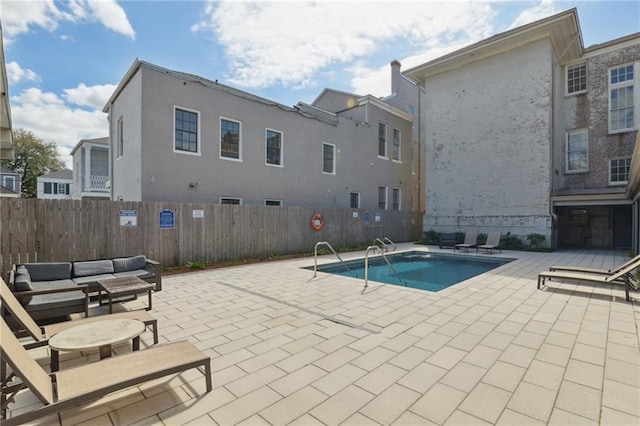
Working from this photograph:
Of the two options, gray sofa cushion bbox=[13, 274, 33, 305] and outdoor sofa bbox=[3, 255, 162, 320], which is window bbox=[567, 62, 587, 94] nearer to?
outdoor sofa bbox=[3, 255, 162, 320]

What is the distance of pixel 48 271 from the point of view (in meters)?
5.33

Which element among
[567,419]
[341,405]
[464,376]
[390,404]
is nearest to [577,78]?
[464,376]

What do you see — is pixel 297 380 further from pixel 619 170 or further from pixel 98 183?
pixel 98 183

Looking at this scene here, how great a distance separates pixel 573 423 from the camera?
7.20 feet

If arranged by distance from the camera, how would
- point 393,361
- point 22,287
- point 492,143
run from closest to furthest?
1. point 393,361
2. point 22,287
3. point 492,143

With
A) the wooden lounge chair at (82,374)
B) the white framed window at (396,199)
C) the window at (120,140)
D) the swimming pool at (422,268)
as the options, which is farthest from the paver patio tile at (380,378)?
the white framed window at (396,199)

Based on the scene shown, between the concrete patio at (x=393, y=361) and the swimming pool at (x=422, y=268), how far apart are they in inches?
98.2

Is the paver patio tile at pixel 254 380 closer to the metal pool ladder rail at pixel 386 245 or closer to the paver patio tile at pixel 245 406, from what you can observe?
the paver patio tile at pixel 245 406

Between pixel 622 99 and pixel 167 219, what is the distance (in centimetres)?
1970

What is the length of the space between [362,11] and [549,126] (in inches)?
443

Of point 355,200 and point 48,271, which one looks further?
point 355,200

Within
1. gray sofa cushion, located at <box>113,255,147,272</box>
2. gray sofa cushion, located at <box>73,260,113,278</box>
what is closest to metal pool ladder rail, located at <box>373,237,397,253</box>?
gray sofa cushion, located at <box>113,255,147,272</box>

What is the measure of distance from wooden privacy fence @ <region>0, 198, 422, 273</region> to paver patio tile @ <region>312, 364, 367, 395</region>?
697 cm

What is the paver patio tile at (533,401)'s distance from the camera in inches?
90.6
